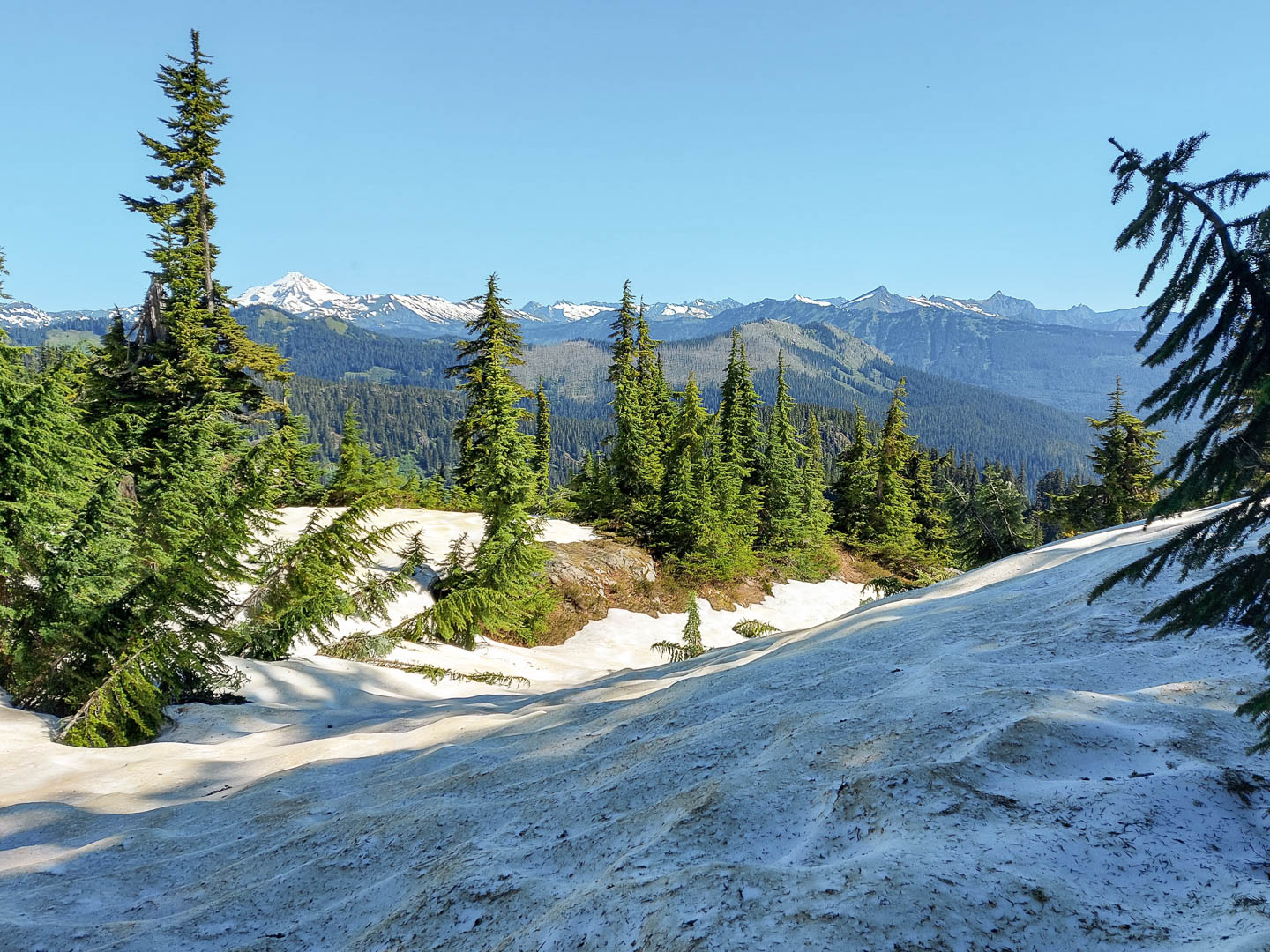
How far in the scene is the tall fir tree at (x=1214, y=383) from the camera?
3.07 m

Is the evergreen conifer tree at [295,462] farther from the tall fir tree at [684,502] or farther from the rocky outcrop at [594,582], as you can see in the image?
the tall fir tree at [684,502]

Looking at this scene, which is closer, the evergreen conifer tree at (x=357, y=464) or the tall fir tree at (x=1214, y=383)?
the tall fir tree at (x=1214, y=383)

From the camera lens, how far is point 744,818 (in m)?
3.12

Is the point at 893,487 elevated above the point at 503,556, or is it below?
below

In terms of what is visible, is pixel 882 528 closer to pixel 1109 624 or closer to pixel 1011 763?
pixel 1109 624

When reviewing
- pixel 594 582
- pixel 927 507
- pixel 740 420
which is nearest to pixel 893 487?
pixel 927 507

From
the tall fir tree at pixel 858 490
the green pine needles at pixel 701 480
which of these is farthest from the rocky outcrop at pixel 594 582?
the tall fir tree at pixel 858 490

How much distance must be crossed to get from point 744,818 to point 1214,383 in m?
3.14

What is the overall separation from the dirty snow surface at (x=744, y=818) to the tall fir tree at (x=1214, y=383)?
30.9 inches

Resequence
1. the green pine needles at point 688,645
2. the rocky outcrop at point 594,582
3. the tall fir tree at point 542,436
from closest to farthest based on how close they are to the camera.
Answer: the green pine needles at point 688,645 → the rocky outcrop at point 594,582 → the tall fir tree at point 542,436

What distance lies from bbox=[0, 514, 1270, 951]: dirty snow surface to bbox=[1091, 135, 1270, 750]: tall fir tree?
2.57 ft

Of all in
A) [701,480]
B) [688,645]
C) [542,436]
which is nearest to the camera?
[688,645]

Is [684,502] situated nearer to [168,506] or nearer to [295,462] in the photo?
[295,462]

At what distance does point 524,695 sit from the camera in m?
9.17
